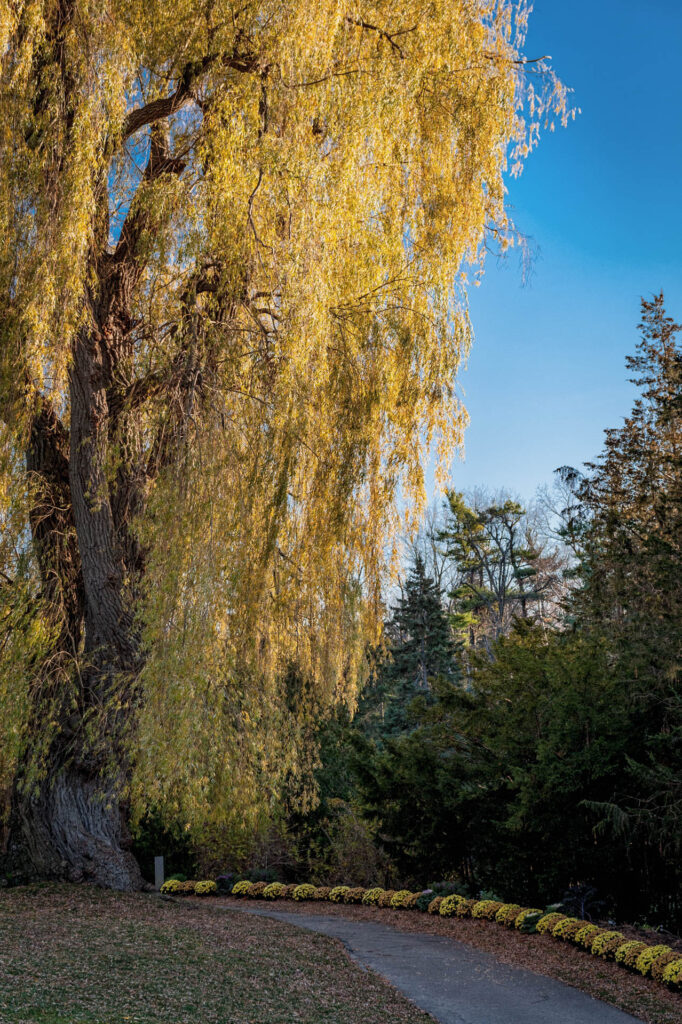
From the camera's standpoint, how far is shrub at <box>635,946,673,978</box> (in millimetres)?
6747

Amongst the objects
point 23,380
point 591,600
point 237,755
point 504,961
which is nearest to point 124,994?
point 237,755

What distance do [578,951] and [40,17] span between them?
9199 millimetres

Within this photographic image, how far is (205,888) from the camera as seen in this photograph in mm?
12789

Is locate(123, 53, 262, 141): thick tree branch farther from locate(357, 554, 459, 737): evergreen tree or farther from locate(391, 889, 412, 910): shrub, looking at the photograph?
locate(357, 554, 459, 737): evergreen tree

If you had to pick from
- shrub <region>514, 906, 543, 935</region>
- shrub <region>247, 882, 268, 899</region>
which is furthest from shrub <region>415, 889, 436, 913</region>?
shrub <region>247, 882, 268, 899</region>

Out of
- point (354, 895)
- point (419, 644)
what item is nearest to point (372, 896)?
point (354, 895)

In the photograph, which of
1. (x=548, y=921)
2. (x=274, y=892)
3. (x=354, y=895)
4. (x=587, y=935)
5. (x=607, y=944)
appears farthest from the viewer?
(x=274, y=892)

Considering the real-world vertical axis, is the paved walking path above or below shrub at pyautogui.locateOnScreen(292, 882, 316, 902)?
above

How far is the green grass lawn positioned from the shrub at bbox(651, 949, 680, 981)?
2053mm

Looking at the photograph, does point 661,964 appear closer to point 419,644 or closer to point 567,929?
point 567,929

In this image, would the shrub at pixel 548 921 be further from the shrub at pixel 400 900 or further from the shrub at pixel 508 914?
the shrub at pixel 400 900

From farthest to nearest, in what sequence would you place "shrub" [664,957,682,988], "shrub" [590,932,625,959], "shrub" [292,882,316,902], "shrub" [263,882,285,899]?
"shrub" [263,882,285,899], "shrub" [292,882,316,902], "shrub" [590,932,625,959], "shrub" [664,957,682,988]

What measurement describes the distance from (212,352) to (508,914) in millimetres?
6271

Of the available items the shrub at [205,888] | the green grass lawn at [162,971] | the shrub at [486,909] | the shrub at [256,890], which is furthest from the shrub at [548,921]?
the shrub at [205,888]
